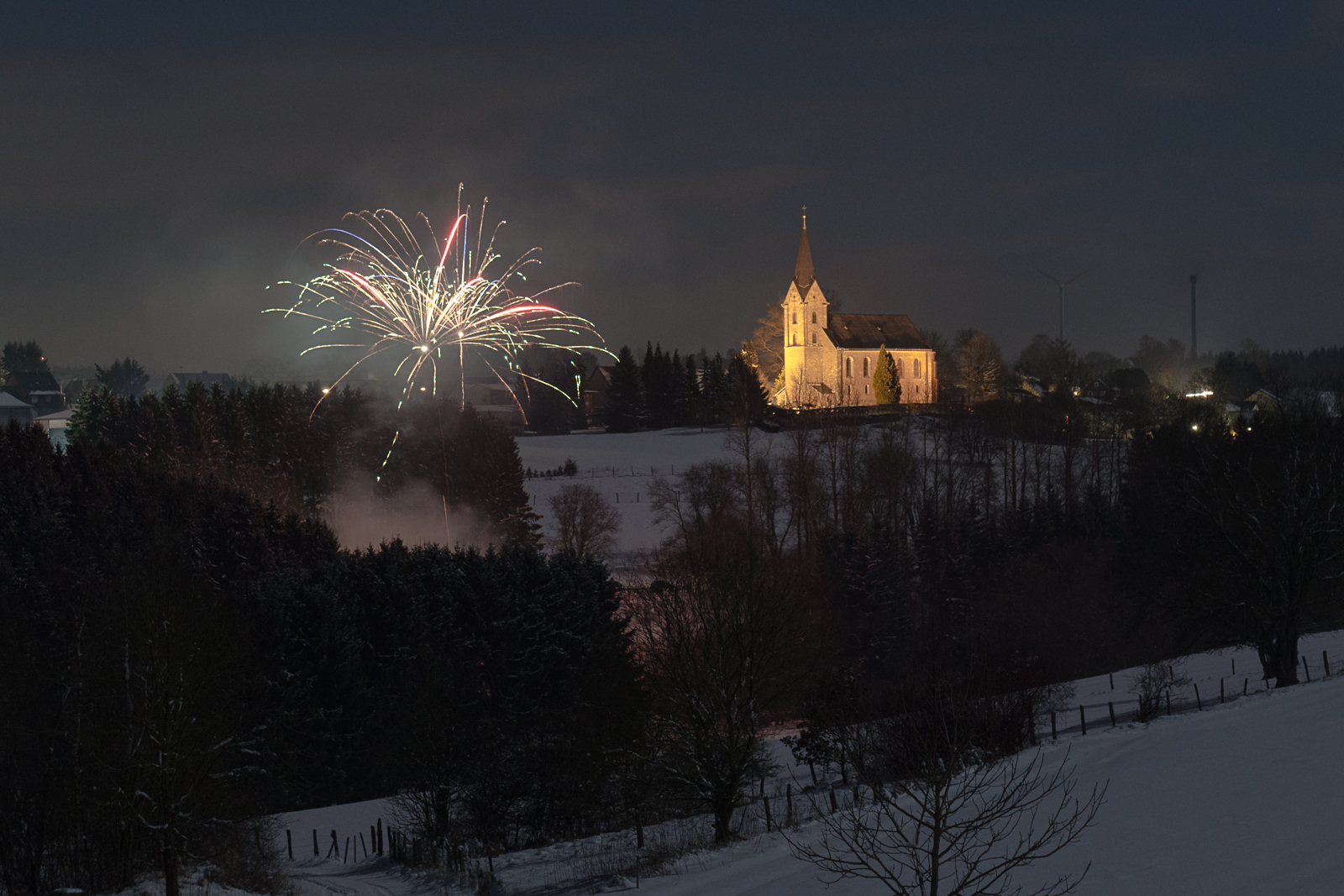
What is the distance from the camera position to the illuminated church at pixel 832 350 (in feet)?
390

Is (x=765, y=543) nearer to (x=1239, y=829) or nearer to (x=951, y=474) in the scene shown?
(x=951, y=474)

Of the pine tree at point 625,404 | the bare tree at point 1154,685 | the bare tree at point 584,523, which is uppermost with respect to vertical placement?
the pine tree at point 625,404

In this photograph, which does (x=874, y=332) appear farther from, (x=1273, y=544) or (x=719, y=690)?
(x=719, y=690)

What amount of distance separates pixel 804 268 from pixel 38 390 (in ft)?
395

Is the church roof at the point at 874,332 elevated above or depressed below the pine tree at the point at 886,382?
A: above

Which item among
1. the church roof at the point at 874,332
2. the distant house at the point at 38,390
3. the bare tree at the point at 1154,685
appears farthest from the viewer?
the distant house at the point at 38,390

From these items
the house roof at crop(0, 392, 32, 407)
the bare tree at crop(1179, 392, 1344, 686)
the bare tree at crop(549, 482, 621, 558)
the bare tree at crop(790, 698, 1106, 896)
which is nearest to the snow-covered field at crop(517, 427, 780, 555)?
the bare tree at crop(549, 482, 621, 558)

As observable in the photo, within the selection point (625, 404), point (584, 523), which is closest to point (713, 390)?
point (625, 404)

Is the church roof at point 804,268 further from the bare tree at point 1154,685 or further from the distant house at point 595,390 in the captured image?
the bare tree at point 1154,685

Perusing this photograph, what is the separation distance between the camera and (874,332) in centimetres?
12338

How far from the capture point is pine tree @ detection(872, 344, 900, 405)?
10681cm

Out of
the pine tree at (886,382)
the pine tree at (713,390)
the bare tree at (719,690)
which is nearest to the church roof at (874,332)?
the pine tree at (886,382)

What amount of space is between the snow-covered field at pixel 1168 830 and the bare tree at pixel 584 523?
103ft

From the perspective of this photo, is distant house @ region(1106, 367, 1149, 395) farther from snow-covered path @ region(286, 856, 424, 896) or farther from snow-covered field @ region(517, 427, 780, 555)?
snow-covered path @ region(286, 856, 424, 896)
